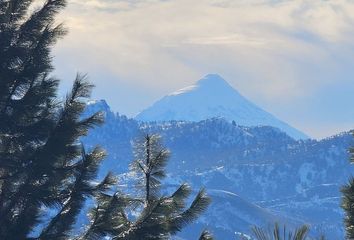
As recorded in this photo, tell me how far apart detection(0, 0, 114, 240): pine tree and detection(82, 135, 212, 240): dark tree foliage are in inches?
38.5

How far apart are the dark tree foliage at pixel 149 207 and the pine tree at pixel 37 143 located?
38.5 inches

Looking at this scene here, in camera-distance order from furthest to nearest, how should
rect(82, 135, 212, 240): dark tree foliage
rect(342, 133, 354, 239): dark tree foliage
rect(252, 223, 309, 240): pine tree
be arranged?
rect(342, 133, 354, 239): dark tree foliage < rect(82, 135, 212, 240): dark tree foliage < rect(252, 223, 309, 240): pine tree

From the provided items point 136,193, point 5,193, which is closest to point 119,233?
point 136,193

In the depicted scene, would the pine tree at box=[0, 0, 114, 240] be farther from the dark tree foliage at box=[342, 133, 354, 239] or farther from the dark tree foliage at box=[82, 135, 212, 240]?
the dark tree foliage at box=[342, 133, 354, 239]

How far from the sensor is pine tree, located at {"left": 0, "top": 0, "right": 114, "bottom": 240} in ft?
77.6

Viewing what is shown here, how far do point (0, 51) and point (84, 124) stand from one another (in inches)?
112

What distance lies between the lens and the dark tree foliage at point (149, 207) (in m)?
22.1

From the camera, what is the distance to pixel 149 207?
2228 centimetres

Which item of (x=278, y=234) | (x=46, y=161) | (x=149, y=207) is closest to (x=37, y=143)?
(x=46, y=161)

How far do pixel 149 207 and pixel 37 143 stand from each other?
366cm

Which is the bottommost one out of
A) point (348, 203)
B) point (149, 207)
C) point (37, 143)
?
point (348, 203)

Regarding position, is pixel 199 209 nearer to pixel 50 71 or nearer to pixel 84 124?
pixel 84 124

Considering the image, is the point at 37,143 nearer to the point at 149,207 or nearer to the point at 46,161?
the point at 46,161

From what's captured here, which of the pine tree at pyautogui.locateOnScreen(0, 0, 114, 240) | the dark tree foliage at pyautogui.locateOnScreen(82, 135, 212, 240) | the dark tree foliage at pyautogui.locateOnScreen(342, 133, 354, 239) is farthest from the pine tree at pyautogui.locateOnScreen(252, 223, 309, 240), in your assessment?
the pine tree at pyautogui.locateOnScreen(0, 0, 114, 240)
